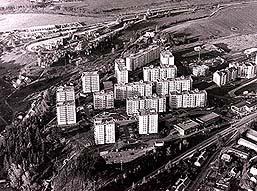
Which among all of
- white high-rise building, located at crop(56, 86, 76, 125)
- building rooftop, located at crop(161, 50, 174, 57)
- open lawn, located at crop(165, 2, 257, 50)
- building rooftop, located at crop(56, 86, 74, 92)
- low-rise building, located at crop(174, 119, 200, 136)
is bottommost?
low-rise building, located at crop(174, 119, 200, 136)

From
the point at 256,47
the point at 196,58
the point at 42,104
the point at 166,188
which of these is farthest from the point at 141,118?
the point at 256,47

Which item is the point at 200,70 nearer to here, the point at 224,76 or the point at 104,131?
the point at 224,76

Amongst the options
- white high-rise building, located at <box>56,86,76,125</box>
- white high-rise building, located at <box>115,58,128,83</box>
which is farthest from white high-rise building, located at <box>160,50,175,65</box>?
white high-rise building, located at <box>56,86,76,125</box>

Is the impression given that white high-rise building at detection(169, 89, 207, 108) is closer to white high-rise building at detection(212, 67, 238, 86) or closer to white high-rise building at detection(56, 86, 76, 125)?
white high-rise building at detection(212, 67, 238, 86)

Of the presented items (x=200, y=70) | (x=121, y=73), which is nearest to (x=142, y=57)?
(x=121, y=73)

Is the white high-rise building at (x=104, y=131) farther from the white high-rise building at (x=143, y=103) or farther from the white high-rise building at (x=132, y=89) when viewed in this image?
the white high-rise building at (x=132, y=89)
